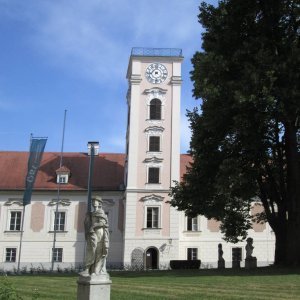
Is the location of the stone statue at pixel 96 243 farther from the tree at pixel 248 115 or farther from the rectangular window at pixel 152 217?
the rectangular window at pixel 152 217

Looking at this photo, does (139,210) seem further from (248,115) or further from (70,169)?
(248,115)

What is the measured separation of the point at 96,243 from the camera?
976cm

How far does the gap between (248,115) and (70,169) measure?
2879 cm

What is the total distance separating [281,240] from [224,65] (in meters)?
9.85

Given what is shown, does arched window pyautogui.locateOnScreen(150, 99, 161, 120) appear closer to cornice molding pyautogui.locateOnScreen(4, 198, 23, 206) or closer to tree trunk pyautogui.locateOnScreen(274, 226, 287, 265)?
cornice molding pyautogui.locateOnScreen(4, 198, 23, 206)

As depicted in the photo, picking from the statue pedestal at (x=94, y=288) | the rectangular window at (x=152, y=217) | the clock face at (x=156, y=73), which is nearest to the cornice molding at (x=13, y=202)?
the rectangular window at (x=152, y=217)

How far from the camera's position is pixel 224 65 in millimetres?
22828

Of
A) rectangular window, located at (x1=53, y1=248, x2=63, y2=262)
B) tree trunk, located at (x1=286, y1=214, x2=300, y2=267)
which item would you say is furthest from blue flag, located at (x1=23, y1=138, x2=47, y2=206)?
tree trunk, located at (x1=286, y1=214, x2=300, y2=267)

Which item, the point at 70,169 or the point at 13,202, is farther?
the point at 70,169

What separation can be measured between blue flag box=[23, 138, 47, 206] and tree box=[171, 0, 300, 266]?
1361 cm

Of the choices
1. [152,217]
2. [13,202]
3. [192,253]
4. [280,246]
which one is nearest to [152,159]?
[152,217]

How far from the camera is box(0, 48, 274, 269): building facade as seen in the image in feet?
139

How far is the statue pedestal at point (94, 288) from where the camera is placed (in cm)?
929

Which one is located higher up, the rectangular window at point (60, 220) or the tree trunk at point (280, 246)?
the rectangular window at point (60, 220)
